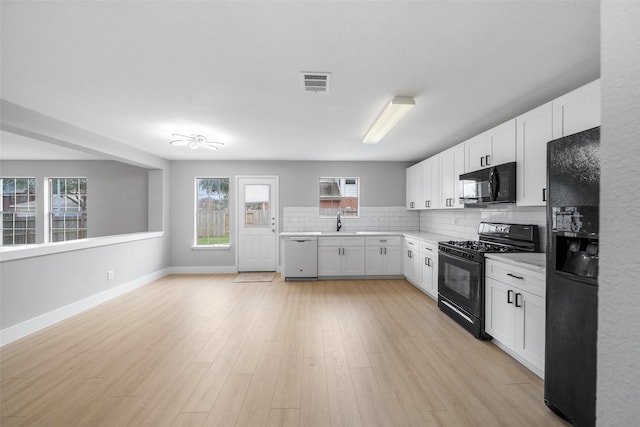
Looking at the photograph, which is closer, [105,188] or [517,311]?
[517,311]

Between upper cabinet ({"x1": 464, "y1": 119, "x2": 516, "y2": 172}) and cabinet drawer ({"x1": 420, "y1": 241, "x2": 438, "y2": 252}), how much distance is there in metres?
1.16

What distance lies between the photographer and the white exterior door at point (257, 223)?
612cm

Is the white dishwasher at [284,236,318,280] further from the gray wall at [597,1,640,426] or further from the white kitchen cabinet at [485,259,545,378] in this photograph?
the gray wall at [597,1,640,426]

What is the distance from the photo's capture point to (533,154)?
8.88 feet

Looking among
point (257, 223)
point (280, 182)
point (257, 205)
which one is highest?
point (280, 182)

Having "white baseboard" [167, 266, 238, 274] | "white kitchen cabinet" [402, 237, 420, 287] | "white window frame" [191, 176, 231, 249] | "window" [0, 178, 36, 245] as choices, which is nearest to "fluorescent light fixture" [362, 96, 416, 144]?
"white kitchen cabinet" [402, 237, 420, 287]

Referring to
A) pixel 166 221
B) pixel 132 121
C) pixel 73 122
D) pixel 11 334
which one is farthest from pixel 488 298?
pixel 166 221

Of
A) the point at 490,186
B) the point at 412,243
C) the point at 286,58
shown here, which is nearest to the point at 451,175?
the point at 490,186

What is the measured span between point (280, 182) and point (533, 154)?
14.6ft

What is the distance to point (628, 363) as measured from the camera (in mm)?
475

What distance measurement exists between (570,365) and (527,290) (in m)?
0.71

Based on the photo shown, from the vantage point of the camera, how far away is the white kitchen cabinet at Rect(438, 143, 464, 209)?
13.2 ft

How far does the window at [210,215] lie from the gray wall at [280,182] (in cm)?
15

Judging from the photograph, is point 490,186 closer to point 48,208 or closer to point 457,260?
point 457,260
